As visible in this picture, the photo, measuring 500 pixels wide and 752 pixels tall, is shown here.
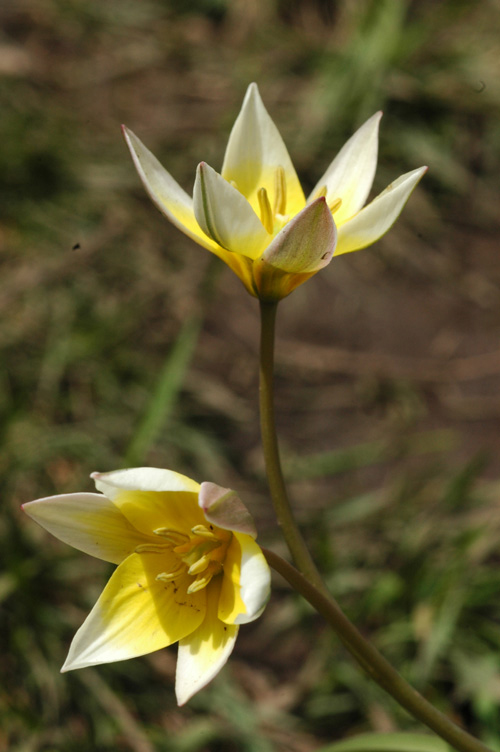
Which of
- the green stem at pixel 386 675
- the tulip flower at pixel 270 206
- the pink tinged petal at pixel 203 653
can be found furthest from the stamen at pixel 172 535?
the tulip flower at pixel 270 206

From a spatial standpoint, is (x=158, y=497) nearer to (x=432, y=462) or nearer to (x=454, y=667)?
(x=454, y=667)

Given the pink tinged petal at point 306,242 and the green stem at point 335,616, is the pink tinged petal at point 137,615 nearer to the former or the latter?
the green stem at point 335,616

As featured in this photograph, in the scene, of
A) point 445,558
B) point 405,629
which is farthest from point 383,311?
point 405,629

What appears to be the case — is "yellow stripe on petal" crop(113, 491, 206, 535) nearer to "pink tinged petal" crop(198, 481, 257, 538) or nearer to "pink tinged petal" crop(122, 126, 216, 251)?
"pink tinged petal" crop(198, 481, 257, 538)

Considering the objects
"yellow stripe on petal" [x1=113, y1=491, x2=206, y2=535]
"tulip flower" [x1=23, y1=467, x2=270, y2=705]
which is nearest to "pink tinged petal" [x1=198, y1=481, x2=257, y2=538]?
"tulip flower" [x1=23, y1=467, x2=270, y2=705]

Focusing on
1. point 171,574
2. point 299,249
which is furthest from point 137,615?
point 299,249

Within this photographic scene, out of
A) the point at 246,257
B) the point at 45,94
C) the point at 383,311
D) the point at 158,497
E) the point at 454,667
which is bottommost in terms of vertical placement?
the point at 454,667

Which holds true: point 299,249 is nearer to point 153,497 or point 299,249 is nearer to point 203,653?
point 153,497
